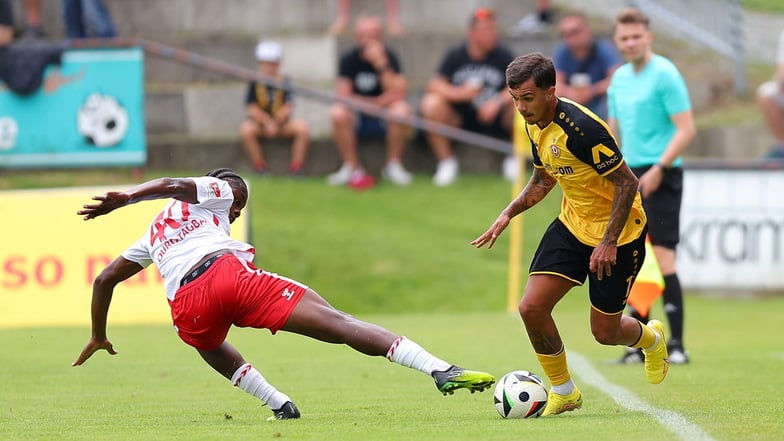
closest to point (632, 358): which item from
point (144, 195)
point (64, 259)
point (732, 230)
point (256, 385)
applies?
point (256, 385)

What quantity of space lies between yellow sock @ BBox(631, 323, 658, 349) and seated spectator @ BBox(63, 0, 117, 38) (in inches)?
541

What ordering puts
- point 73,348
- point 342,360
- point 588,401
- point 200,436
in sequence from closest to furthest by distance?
point 200,436, point 588,401, point 342,360, point 73,348

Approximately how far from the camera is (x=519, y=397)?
7.23 metres

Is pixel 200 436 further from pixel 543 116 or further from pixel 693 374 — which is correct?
pixel 693 374

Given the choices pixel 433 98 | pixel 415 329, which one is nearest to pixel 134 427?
pixel 415 329

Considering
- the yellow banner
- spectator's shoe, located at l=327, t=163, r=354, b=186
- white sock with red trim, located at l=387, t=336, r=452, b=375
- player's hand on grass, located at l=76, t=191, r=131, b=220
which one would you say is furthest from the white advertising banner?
player's hand on grass, located at l=76, t=191, r=131, b=220

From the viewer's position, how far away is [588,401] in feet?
26.9

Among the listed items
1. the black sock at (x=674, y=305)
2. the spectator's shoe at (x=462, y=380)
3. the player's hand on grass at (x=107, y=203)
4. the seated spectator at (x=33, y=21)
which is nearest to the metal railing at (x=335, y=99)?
the seated spectator at (x=33, y=21)

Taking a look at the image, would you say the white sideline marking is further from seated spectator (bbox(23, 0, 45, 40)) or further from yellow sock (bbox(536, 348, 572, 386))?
seated spectator (bbox(23, 0, 45, 40))

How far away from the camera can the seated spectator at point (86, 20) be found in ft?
65.5

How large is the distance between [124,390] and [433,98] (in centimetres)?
1126

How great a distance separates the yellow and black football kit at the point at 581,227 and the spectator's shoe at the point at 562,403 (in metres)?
0.53

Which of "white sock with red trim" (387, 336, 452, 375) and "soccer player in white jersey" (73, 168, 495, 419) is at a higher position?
"soccer player in white jersey" (73, 168, 495, 419)

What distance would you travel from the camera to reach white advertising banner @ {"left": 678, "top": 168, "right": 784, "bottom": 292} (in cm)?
1675
